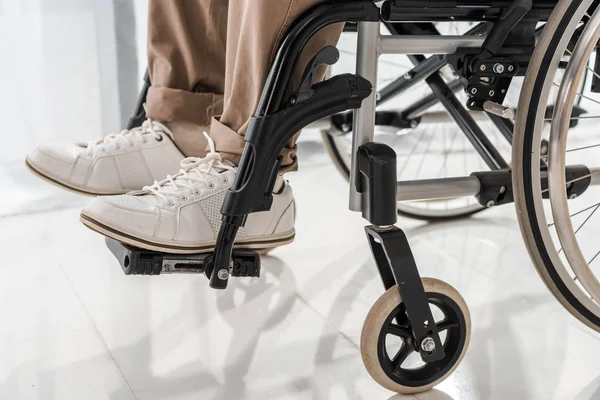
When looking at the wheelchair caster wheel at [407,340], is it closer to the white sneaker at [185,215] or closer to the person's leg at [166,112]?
the white sneaker at [185,215]

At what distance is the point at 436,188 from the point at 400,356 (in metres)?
0.24

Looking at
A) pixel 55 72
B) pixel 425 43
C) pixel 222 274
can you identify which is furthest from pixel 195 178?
pixel 55 72

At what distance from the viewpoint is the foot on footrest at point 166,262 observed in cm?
92

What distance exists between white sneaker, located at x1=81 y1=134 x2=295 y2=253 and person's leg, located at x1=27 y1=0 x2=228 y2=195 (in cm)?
15

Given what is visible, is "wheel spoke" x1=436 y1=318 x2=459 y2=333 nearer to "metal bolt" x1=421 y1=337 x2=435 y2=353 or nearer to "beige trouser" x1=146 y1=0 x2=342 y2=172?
"metal bolt" x1=421 y1=337 x2=435 y2=353

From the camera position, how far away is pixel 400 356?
94 cm

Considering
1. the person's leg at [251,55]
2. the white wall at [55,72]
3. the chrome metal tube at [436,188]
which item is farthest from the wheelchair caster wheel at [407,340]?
the white wall at [55,72]

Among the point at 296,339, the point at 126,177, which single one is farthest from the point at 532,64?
the point at 126,177

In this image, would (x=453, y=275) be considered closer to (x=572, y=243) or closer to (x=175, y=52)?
(x=572, y=243)

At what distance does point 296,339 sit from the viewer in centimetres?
110

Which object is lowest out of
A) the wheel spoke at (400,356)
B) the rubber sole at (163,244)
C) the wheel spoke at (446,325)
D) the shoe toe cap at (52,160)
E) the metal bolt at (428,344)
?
the wheel spoke at (400,356)

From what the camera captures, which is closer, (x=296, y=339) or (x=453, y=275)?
(x=296, y=339)

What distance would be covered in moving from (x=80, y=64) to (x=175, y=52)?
72 centimetres

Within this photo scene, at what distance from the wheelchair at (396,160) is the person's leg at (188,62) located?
27cm
